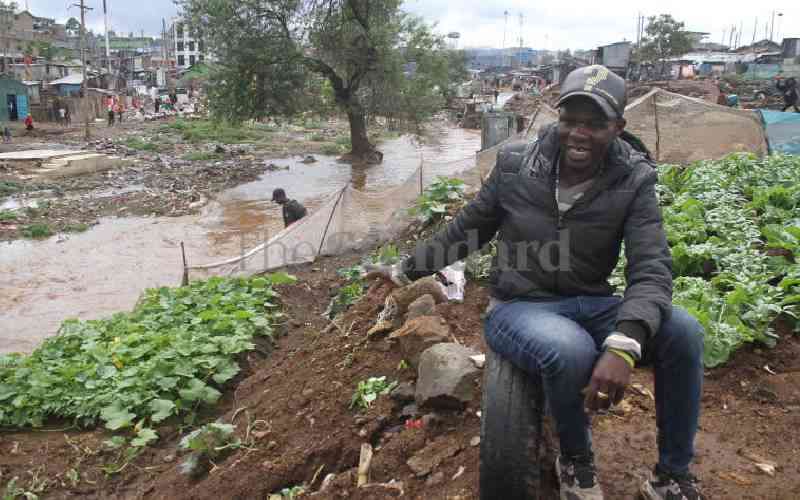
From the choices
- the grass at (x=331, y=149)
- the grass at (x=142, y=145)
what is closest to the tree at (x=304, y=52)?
the grass at (x=331, y=149)

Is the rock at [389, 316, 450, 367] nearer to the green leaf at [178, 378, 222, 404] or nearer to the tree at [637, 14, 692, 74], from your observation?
the green leaf at [178, 378, 222, 404]

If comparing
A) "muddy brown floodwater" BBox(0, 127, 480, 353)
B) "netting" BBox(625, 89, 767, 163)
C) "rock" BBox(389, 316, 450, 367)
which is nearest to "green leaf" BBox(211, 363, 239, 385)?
"rock" BBox(389, 316, 450, 367)

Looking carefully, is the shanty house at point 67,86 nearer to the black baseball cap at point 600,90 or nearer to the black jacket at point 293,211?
the black jacket at point 293,211

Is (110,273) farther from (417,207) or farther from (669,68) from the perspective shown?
(669,68)

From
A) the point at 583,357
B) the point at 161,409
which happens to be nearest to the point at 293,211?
the point at 161,409

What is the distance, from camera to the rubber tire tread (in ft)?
7.61

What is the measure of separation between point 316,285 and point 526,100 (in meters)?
35.5

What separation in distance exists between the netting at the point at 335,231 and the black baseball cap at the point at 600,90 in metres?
5.72

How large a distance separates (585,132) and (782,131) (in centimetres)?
1123

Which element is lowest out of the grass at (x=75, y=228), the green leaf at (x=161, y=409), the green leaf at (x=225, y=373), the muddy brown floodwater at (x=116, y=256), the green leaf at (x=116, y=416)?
the muddy brown floodwater at (x=116, y=256)

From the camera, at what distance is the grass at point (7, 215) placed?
1502 cm

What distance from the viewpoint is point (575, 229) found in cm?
249

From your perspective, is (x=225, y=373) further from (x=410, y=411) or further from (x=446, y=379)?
(x=446, y=379)

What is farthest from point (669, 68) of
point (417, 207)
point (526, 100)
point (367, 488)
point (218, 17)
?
point (367, 488)
